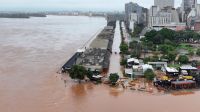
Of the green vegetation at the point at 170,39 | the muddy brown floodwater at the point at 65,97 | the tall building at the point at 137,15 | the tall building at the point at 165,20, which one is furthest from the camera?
the tall building at the point at 137,15

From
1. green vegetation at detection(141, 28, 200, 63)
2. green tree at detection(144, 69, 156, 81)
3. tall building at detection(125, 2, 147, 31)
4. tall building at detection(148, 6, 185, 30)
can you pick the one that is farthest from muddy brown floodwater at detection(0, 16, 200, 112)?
tall building at detection(125, 2, 147, 31)

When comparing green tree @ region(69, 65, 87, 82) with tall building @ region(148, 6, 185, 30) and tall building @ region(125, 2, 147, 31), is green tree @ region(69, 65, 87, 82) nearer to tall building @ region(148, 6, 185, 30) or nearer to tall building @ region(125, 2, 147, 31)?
tall building @ region(148, 6, 185, 30)

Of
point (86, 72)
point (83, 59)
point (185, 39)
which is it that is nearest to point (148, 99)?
point (86, 72)

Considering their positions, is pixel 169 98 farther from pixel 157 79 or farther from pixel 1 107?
pixel 1 107

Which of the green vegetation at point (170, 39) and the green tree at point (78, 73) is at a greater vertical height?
the green vegetation at point (170, 39)

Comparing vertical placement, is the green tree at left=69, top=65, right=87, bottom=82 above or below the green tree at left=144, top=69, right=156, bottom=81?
above

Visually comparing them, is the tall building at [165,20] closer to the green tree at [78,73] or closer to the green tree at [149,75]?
the green tree at [149,75]

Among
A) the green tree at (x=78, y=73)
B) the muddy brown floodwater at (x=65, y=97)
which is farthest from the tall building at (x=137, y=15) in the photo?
the green tree at (x=78, y=73)

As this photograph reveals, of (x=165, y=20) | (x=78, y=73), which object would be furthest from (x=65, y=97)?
(x=165, y=20)

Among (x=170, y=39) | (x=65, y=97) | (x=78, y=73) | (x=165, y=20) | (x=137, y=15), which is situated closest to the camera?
(x=65, y=97)

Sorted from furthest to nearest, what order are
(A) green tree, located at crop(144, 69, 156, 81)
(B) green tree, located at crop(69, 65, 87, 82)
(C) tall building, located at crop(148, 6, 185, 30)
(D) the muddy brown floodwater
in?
(C) tall building, located at crop(148, 6, 185, 30), (A) green tree, located at crop(144, 69, 156, 81), (B) green tree, located at crop(69, 65, 87, 82), (D) the muddy brown floodwater

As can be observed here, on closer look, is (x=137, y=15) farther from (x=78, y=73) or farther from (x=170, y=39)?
A: (x=78, y=73)
